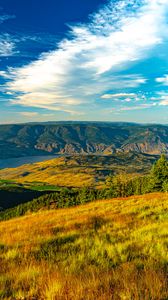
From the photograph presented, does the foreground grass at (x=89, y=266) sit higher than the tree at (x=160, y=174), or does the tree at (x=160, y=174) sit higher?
the foreground grass at (x=89, y=266)

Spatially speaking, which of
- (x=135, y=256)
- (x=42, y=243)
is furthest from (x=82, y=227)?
(x=135, y=256)

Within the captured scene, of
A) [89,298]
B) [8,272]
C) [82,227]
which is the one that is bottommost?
[82,227]

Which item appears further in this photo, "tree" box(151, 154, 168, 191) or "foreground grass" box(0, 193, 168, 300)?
"tree" box(151, 154, 168, 191)

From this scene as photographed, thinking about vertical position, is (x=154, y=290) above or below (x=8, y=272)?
above

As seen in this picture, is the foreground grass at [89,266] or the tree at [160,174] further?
the tree at [160,174]

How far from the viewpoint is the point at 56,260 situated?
792 centimetres

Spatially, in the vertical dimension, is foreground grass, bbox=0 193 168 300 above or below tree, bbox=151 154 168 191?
above

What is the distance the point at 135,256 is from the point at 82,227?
18.3ft

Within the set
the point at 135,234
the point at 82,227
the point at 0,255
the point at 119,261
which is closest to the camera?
the point at 119,261

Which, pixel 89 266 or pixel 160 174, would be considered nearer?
pixel 89 266

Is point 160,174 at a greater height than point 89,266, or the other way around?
point 89,266

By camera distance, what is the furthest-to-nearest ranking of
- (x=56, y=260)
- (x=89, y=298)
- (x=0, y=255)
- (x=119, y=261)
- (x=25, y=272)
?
(x=0, y=255) → (x=56, y=260) → (x=119, y=261) → (x=25, y=272) → (x=89, y=298)

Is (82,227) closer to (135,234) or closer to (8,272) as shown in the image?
(135,234)

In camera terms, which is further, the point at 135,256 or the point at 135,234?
the point at 135,234
